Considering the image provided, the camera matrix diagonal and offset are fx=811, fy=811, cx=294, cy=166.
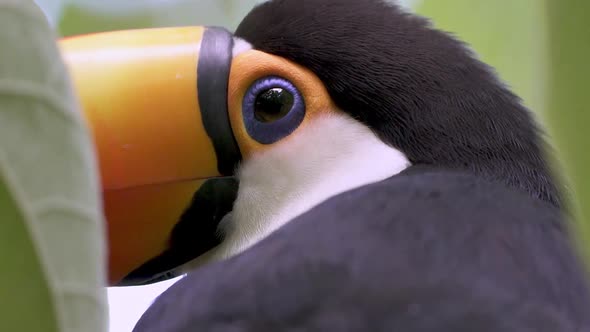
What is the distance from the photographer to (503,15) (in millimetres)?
1360

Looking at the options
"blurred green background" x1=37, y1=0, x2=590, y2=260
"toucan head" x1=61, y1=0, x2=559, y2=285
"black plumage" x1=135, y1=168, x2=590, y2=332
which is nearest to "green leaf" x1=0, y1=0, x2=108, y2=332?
"black plumage" x1=135, y1=168, x2=590, y2=332

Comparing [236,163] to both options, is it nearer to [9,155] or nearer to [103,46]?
[103,46]

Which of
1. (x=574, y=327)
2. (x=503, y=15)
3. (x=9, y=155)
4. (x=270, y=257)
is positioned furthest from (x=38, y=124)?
(x=503, y=15)

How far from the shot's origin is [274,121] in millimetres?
1236

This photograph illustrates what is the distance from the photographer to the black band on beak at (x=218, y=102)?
4.06 feet

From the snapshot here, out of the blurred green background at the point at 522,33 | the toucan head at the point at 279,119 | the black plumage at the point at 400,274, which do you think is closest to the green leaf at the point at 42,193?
the black plumage at the point at 400,274

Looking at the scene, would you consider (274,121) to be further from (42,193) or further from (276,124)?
(42,193)

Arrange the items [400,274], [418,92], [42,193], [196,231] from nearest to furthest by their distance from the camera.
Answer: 1. [42,193]
2. [400,274]
3. [418,92]
4. [196,231]

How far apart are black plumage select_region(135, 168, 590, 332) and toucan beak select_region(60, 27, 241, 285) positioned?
0.33 meters

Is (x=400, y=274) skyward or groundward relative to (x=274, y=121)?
groundward

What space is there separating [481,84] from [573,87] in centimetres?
41

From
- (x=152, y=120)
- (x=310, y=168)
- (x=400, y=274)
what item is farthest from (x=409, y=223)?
(x=152, y=120)

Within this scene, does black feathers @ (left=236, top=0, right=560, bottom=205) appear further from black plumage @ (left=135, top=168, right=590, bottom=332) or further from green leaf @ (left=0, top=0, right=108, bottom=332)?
green leaf @ (left=0, top=0, right=108, bottom=332)

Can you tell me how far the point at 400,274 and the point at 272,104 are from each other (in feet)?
1.76
